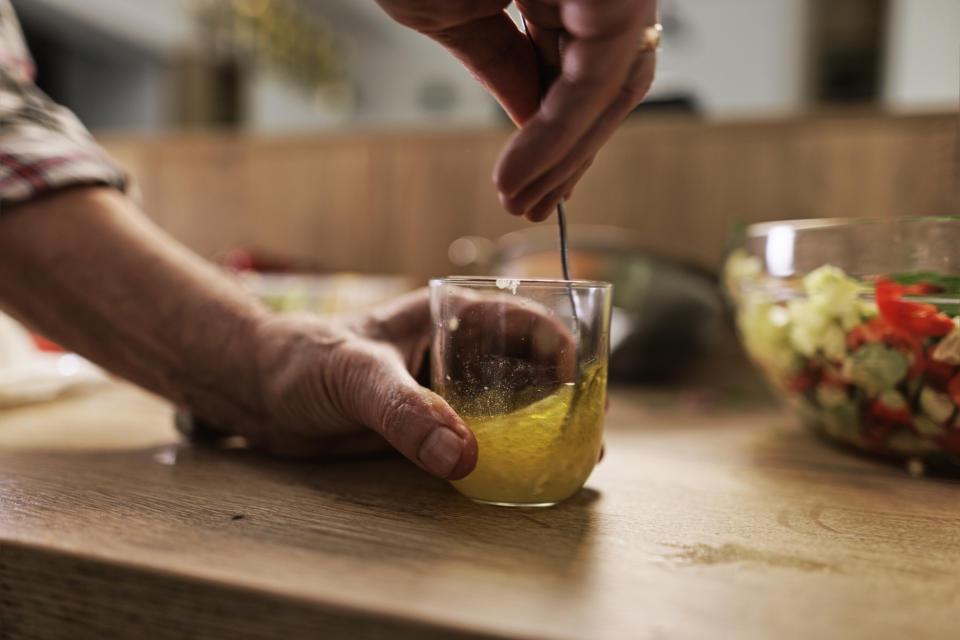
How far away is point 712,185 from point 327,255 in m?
0.80

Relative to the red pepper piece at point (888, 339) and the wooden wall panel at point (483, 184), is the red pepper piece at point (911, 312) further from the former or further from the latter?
the wooden wall panel at point (483, 184)

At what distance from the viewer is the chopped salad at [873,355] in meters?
0.48

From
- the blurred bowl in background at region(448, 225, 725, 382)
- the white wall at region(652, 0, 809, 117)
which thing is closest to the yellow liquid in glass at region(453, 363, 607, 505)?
the blurred bowl in background at region(448, 225, 725, 382)

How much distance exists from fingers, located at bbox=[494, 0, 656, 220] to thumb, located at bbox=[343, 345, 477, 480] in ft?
0.42

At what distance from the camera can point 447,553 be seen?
34cm

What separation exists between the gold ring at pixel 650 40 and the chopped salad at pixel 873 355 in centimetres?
30

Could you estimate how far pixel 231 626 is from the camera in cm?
29

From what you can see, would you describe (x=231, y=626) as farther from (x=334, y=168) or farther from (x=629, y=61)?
(x=334, y=168)

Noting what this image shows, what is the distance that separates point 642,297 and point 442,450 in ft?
2.17

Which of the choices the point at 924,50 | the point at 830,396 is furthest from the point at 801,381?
the point at 924,50

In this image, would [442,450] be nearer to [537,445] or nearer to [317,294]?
[537,445]

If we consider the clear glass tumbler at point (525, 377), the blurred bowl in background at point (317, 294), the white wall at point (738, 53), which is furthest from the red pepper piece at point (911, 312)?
the white wall at point (738, 53)

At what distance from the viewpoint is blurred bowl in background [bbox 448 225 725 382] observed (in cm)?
98

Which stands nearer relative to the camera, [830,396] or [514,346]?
[514,346]
